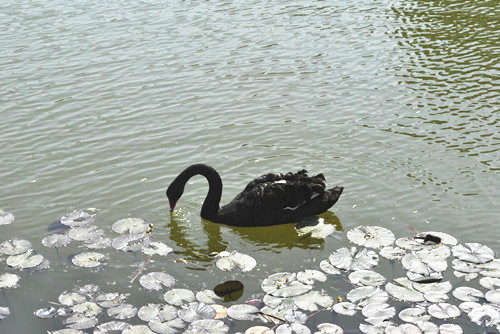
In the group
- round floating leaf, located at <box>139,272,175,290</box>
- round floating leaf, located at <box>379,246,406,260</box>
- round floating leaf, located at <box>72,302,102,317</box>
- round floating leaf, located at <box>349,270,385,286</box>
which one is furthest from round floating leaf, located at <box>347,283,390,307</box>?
round floating leaf, located at <box>72,302,102,317</box>

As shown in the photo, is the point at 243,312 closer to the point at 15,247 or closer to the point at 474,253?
the point at 474,253

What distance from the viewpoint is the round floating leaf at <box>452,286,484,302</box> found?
21.0ft

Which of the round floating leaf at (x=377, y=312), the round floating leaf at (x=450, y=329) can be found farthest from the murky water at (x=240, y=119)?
the round floating leaf at (x=450, y=329)

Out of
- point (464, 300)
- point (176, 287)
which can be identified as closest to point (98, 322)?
point (176, 287)

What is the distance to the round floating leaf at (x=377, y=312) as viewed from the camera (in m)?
6.11

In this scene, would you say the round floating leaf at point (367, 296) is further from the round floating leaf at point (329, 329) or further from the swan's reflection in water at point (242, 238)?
the swan's reflection in water at point (242, 238)

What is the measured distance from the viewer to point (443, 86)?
12312 mm

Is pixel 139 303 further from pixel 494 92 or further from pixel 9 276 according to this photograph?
pixel 494 92

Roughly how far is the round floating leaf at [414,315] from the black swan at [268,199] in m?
2.24

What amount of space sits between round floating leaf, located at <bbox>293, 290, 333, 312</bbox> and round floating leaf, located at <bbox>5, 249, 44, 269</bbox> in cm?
280

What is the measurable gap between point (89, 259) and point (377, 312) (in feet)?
10.2

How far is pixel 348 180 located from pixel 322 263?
2273 mm

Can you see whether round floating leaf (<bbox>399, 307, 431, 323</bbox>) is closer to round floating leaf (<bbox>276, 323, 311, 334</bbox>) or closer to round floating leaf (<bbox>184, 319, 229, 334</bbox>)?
round floating leaf (<bbox>276, 323, 311, 334</bbox>)

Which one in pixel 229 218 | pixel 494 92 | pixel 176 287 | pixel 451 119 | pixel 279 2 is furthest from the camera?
pixel 279 2
